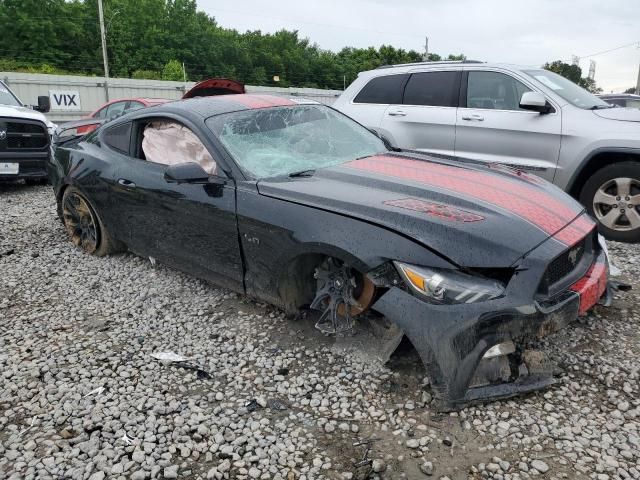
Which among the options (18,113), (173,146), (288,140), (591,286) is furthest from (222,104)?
(18,113)

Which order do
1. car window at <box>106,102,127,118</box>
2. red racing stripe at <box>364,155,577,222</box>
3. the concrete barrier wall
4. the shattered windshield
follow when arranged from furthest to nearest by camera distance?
the concrete barrier wall, car window at <box>106,102,127,118</box>, the shattered windshield, red racing stripe at <box>364,155,577,222</box>

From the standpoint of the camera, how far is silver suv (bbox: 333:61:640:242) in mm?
4824

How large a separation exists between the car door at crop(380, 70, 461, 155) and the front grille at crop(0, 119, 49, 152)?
5593 millimetres

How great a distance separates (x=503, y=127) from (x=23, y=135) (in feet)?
23.3

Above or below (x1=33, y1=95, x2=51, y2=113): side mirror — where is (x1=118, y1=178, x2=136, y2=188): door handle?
below

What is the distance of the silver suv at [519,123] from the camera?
4824 millimetres

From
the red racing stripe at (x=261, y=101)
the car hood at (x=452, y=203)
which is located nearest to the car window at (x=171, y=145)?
the red racing stripe at (x=261, y=101)

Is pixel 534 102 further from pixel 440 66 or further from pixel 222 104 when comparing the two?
pixel 222 104

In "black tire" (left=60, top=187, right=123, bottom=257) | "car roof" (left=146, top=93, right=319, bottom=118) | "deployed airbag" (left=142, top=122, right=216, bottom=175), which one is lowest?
"black tire" (left=60, top=187, right=123, bottom=257)

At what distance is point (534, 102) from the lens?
199 inches

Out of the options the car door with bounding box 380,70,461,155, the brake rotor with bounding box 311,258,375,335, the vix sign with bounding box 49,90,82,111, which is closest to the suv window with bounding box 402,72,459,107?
the car door with bounding box 380,70,461,155

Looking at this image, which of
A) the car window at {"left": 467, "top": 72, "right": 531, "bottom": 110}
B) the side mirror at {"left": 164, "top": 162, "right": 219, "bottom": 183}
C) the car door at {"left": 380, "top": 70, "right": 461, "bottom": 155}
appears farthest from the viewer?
the car door at {"left": 380, "top": 70, "right": 461, "bottom": 155}

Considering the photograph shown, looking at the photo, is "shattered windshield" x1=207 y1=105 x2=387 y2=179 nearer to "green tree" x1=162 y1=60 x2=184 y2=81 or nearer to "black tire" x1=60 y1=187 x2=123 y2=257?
"black tire" x1=60 y1=187 x2=123 y2=257

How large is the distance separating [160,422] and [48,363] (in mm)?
1024
